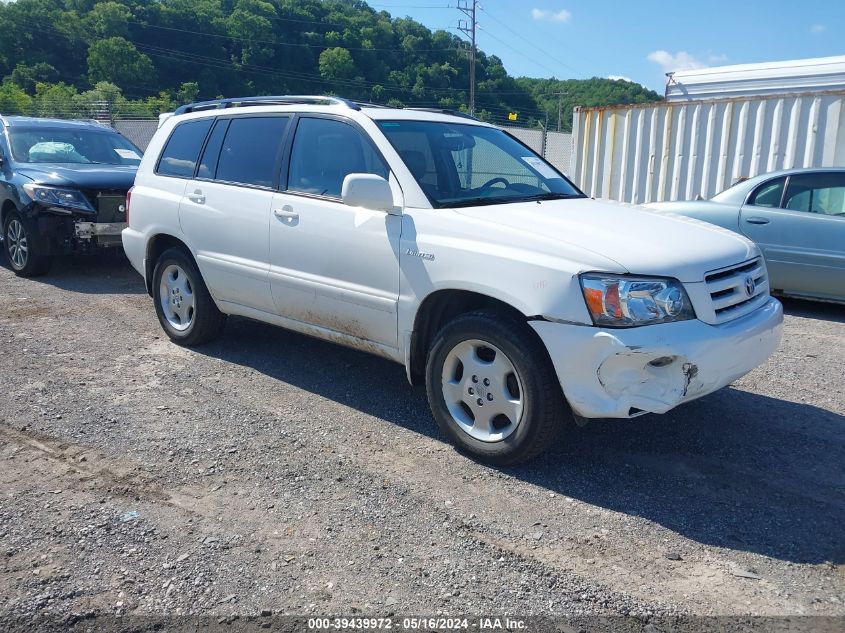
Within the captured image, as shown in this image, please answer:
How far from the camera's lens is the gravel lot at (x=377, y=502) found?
9.38 feet

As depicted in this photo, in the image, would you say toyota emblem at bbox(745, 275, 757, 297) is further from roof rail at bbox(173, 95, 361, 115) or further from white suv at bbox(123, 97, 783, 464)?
roof rail at bbox(173, 95, 361, 115)

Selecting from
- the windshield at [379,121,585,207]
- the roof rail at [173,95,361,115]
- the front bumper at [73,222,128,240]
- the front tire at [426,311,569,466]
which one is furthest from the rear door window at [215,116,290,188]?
the front bumper at [73,222,128,240]

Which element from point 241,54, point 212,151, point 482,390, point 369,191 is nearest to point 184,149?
point 212,151

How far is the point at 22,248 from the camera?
28.8ft

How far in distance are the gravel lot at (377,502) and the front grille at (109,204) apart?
11.1 feet

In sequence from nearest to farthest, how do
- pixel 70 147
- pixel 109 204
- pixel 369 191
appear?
pixel 369 191 < pixel 109 204 < pixel 70 147

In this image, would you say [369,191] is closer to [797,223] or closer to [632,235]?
[632,235]

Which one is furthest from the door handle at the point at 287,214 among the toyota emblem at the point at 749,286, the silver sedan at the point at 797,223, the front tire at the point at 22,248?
the front tire at the point at 22,248

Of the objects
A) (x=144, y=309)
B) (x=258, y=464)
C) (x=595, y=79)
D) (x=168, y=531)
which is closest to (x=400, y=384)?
(x=258, y=464)

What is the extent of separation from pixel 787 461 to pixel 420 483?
195cm

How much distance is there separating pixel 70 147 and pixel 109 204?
5.92 feet

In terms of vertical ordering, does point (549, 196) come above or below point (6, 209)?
above

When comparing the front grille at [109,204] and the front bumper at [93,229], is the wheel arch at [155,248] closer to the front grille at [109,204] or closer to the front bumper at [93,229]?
the front bumper at [93,229]

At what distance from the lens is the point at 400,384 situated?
205 inches
